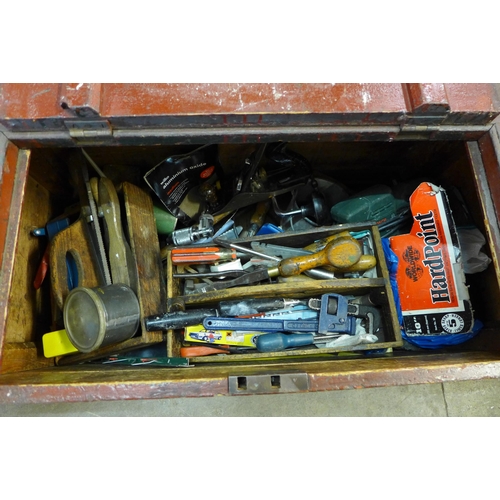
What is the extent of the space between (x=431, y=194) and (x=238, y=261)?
2.25ft

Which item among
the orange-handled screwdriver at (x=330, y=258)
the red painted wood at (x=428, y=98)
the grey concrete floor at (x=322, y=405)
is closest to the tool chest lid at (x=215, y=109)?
the red painted wood at (x=428, y=98)

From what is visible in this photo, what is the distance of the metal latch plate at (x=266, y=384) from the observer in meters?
0.83

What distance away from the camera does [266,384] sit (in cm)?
84

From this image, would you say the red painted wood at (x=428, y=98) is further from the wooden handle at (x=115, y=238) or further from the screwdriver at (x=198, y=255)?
the wooden handle at (x=115, y=238)

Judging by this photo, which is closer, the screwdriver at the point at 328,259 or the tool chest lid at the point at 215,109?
the tool chest lid at the point at 215,109

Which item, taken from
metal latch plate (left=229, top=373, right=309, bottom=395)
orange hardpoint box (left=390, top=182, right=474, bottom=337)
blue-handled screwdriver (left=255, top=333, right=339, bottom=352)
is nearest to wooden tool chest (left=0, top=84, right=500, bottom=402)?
metal latch plate (left=229, top=373, right=309, bottom=395)

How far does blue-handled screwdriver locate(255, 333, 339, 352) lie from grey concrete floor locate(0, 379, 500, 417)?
284 millimetres

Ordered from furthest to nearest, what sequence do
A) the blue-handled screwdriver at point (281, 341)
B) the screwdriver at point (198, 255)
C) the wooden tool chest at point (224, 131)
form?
1. the screwdriver at point (198, 255)
2. the blue-handled screwdriver at point (281, 341)
3. the wooden tool chest at point (224, 131)

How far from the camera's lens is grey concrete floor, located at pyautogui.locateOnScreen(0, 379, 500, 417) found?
134 cm

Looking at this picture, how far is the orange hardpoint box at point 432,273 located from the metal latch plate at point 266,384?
582 mm

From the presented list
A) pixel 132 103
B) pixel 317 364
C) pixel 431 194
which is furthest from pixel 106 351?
pixel 431 194

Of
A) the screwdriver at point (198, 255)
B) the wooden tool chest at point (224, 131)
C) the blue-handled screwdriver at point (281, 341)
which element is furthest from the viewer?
the screwdriver at point (198, 255)

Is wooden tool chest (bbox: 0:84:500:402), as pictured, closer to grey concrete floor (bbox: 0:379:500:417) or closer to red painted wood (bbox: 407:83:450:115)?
red painted wood (bbox: 407:83:450:115)

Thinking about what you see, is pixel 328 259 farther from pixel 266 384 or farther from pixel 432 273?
pixel 266 384
